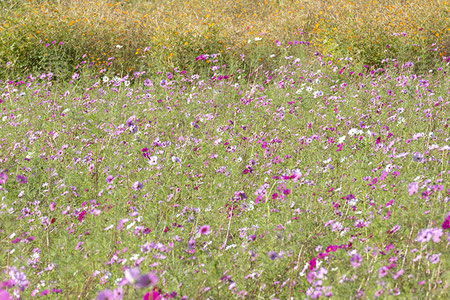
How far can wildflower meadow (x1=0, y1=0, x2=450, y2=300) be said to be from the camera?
2012 millimetres

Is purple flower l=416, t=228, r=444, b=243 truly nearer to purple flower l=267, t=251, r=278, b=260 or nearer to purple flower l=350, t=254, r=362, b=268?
purple flower l=350, t=254, r=362, b=268

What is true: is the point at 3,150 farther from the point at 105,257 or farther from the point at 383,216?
the point at 383,216

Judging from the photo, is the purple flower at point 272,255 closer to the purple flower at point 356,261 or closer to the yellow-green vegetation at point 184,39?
the purple flower at point 356,261

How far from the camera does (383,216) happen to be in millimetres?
2438

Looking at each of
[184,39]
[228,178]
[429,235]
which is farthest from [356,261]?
[184,39]

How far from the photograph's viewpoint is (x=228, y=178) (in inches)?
125

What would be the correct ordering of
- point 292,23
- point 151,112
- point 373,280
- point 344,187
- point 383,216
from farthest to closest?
1. point 292,23
2. point 151,112
3. point 344,187
4. point 383,216
5. point 373,280

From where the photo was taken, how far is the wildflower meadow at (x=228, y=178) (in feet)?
6.60

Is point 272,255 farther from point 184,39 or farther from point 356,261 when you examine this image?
point 184,39

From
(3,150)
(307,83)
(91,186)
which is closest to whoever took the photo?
(91,186)

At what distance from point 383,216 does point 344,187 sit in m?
0.50

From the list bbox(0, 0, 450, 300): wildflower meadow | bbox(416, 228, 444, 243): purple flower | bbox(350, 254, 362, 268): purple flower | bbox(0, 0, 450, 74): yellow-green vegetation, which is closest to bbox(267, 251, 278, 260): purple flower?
bbox(0, 0, 450, 300): wildflower meadow

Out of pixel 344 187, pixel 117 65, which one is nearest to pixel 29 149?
pixel 344 187

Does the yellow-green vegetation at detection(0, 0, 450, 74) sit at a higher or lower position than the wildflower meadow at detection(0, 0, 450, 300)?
lower
